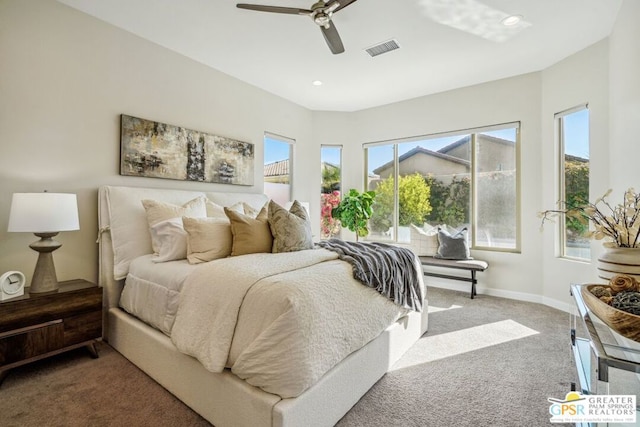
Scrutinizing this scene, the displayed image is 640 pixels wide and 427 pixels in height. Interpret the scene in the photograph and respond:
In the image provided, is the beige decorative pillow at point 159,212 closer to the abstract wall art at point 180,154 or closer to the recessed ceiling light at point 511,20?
the abstract wall art at point 180,154

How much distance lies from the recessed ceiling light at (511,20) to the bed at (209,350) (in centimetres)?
249

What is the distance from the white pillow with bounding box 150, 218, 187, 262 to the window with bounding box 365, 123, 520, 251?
3.71m

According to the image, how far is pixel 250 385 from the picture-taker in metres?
1.44

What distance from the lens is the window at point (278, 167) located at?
4660 millimetres

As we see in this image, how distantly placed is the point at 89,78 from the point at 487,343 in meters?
4.37

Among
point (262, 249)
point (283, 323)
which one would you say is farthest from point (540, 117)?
point (283, 323)

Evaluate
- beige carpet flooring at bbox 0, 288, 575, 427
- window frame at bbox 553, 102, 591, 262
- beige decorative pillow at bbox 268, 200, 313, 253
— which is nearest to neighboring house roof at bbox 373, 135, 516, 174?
window frame at bbox 553, 102, 591, 262

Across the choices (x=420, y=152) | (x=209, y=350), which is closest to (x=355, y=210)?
(x=420, y=152)

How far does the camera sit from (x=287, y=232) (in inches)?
95.4

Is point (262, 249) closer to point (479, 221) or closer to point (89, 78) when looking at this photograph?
point (89, 78)

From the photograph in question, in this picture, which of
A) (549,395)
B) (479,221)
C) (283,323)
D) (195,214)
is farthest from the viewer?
(479,221)

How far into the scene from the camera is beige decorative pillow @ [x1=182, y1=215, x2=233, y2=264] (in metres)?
2.27

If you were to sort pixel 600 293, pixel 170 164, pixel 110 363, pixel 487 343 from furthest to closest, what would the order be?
pixel 170 164, pixel 487 343, pixel 110 363, pixel 600 293

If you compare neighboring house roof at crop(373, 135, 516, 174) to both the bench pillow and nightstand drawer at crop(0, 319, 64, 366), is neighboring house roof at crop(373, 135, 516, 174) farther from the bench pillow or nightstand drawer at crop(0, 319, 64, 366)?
nightstand drawer at crop(0, 319, 64, 366)
